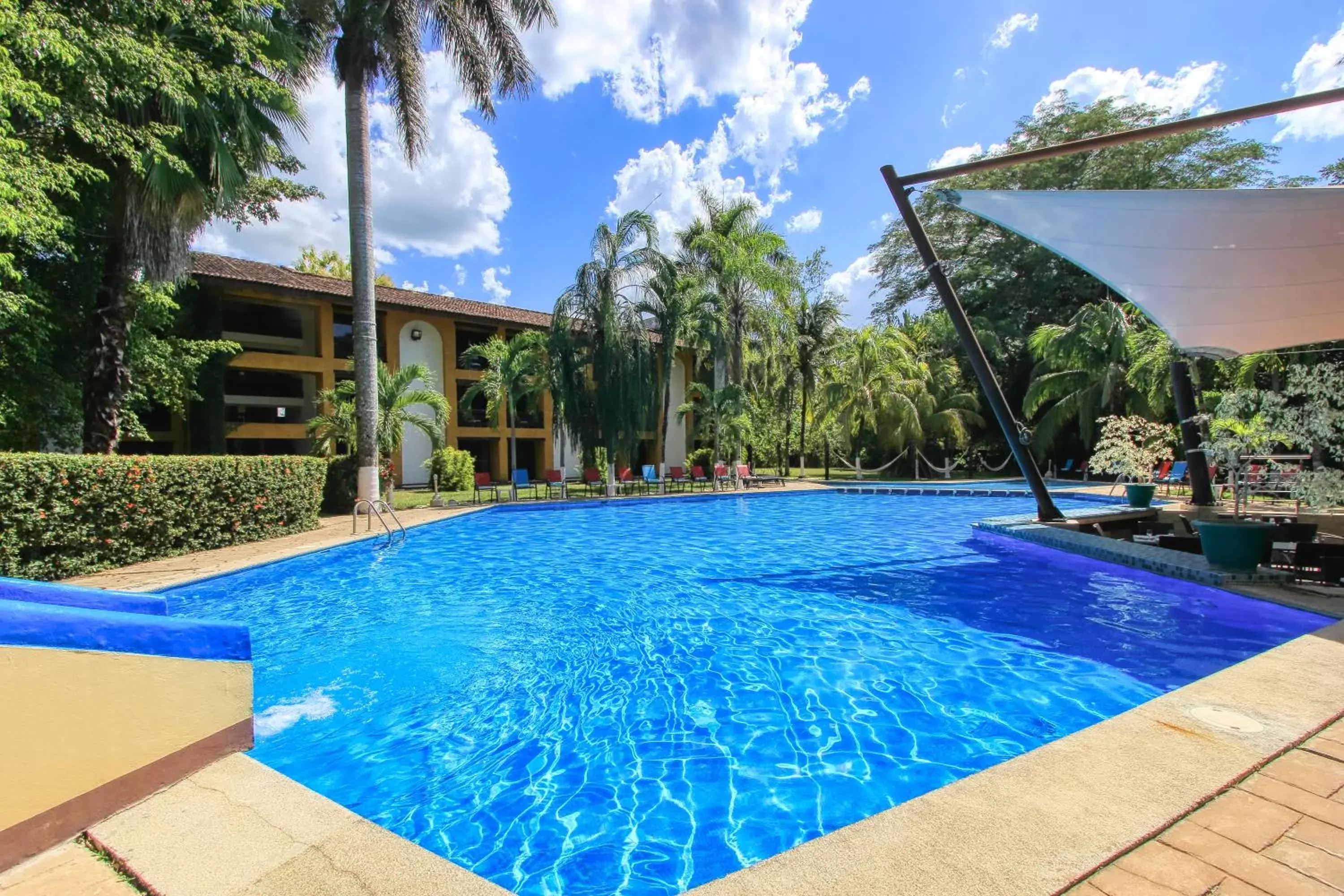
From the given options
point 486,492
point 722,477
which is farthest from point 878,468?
point 486,492

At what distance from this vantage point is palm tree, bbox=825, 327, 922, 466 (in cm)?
2536

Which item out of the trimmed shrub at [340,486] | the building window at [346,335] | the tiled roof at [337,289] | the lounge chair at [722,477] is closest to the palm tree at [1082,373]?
the lounge chair at [722,477]

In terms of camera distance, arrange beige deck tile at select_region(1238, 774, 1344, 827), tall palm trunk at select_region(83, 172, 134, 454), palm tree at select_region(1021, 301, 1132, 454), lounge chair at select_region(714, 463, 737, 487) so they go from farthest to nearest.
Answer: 1. palm tree at select_region(1021, 301, 1132, 454)
2. lounge chair at select_region(714, 463, 737, 487)
3. tall palm trunk at select_region(83, 172, 134, 454)
4. beige deck tile at select_region(1238, 774, 1344, 827)

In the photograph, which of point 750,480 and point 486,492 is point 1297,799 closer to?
point 486,492

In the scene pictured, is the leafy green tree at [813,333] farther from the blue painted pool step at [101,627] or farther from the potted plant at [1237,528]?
the blue painted pool step at [101,627]

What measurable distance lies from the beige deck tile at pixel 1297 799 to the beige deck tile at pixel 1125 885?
91 cm

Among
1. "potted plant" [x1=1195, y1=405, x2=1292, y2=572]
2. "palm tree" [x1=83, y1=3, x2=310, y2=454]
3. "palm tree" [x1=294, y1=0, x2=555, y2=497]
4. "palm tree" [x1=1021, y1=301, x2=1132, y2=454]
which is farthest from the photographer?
"palm tree" [x1=1021, y1=301, x2=1132, y2=454]

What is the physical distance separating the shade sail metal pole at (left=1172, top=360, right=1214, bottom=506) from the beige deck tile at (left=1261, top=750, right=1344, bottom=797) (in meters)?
9.80

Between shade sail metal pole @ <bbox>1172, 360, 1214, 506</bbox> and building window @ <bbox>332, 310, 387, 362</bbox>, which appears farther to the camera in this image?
building window @ <bbox>332, 310, 387, 362</bbox>

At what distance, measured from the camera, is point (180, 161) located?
10305 millimetres

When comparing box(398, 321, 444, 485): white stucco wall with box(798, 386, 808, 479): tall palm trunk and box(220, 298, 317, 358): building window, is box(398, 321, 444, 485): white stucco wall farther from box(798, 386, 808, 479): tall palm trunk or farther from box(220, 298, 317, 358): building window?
box(798, 386, 808, 479): tall palm trunk

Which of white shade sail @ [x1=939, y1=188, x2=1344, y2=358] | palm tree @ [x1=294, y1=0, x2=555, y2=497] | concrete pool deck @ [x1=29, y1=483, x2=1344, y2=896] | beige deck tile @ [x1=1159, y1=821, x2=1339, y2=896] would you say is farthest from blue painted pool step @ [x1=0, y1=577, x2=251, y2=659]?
palm tree @ [x1=294, y1=0, x2=555, y2=497]

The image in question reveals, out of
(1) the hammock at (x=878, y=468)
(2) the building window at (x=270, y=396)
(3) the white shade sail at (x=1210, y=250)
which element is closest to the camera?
(3) the white shade sail at (x=1210, y=250)

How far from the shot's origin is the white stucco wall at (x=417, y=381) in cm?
2494
